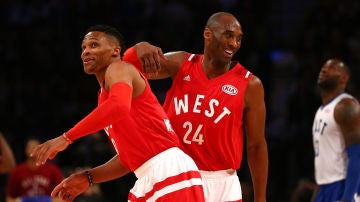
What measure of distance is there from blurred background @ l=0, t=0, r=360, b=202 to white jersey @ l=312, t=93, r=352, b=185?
3.12 meters

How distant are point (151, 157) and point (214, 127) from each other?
979 mm

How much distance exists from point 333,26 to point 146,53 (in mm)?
7369

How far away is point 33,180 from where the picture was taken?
10641 mm

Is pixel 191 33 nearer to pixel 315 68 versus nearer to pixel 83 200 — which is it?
pixel 315 68

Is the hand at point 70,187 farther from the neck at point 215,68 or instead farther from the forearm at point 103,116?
the neck at point 215,68

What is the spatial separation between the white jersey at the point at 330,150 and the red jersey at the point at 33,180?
497 cm

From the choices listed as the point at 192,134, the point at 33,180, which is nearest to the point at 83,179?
the point at 192,134

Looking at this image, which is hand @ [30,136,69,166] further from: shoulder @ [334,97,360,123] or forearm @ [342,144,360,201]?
shoulder @ [334,97,360,123]

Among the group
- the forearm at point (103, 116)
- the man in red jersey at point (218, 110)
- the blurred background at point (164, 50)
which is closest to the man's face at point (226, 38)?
the man in red jersey at point (218, 110)

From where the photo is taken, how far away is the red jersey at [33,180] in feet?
34.4

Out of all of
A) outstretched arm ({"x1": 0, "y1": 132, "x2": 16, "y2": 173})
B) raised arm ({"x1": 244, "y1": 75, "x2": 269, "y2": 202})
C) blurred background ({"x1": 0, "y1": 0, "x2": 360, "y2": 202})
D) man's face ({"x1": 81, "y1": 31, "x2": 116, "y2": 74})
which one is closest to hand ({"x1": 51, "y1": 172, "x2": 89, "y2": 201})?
man's face ({"x1": 81, "y1": 31, "x2": 116, "y2": 74})

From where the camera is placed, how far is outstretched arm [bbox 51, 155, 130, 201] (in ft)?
15.2

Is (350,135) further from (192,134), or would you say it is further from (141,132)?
(141,132)

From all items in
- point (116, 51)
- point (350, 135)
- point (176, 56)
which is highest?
point (116, 51)
